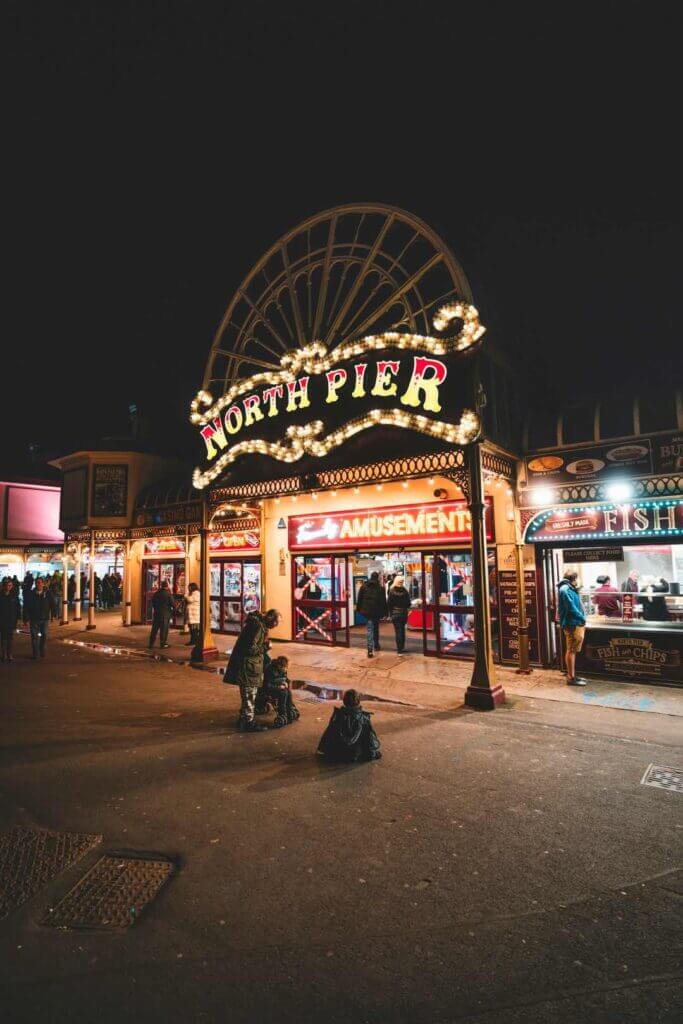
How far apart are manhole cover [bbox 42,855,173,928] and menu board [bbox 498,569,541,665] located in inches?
342

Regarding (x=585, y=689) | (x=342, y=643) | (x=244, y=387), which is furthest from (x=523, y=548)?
(x=244, y=387)

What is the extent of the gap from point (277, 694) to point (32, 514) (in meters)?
29.9

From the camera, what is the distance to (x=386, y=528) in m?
13.4

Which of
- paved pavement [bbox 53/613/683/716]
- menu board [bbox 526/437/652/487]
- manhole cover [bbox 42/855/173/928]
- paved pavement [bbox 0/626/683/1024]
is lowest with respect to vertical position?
manhole cover [bbox 42/855/173/928]

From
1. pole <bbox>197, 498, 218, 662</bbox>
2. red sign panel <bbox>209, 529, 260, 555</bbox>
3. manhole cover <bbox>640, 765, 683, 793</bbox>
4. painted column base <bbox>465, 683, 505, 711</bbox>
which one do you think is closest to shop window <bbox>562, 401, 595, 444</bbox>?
painted column base <bbox>465, 683, 505, 711</bbox>

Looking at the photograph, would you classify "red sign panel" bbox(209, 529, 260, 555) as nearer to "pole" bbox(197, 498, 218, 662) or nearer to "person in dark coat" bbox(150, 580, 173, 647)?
→ "person in dark coat" bbox(150, 580, 173, 647)

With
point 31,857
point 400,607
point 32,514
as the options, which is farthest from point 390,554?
point 32,514

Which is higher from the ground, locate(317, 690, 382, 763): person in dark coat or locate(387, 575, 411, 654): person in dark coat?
locate(387, 575, 411, 654): person in dark coat

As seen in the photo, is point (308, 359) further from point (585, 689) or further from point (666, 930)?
point (666, 930)

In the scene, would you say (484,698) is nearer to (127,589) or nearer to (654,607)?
(654,607)

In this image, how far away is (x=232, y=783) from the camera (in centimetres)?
567

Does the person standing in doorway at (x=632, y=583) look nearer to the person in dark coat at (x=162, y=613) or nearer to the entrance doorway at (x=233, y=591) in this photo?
the entrance doorway at (x=233, y=591)

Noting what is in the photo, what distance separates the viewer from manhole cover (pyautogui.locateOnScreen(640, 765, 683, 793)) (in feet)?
17.8

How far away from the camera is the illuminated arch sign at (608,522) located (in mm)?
9547
